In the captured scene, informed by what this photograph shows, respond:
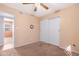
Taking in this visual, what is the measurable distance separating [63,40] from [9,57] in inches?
41.5

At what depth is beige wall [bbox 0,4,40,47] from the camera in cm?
173

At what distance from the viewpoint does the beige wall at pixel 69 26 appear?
66.2 inches

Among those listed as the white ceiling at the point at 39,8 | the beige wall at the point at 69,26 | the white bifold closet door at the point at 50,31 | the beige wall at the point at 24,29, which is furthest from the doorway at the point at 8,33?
the beige wall at the point at 69,26

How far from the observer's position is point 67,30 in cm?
176

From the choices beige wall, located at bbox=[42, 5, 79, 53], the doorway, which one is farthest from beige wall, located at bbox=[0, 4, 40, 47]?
beige wall, located at bbox=[42, 5, 79, 53]

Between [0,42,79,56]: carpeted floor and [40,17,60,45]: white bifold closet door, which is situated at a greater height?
[40,17,60,45]: white bifold closet door

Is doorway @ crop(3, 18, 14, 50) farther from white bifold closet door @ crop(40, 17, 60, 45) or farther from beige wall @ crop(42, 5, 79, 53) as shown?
beige wall @ crop(42, 5, 79, 53)

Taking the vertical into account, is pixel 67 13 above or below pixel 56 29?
above

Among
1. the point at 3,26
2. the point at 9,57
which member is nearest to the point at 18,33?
the point at 3,26

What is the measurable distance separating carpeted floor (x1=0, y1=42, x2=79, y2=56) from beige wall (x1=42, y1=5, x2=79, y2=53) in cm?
15

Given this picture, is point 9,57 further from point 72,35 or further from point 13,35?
point 72,35

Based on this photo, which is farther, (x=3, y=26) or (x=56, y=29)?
(x=56, y=29)

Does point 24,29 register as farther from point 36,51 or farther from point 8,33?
point 36,51

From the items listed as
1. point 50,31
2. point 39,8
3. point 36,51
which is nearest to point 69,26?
point 50,31
